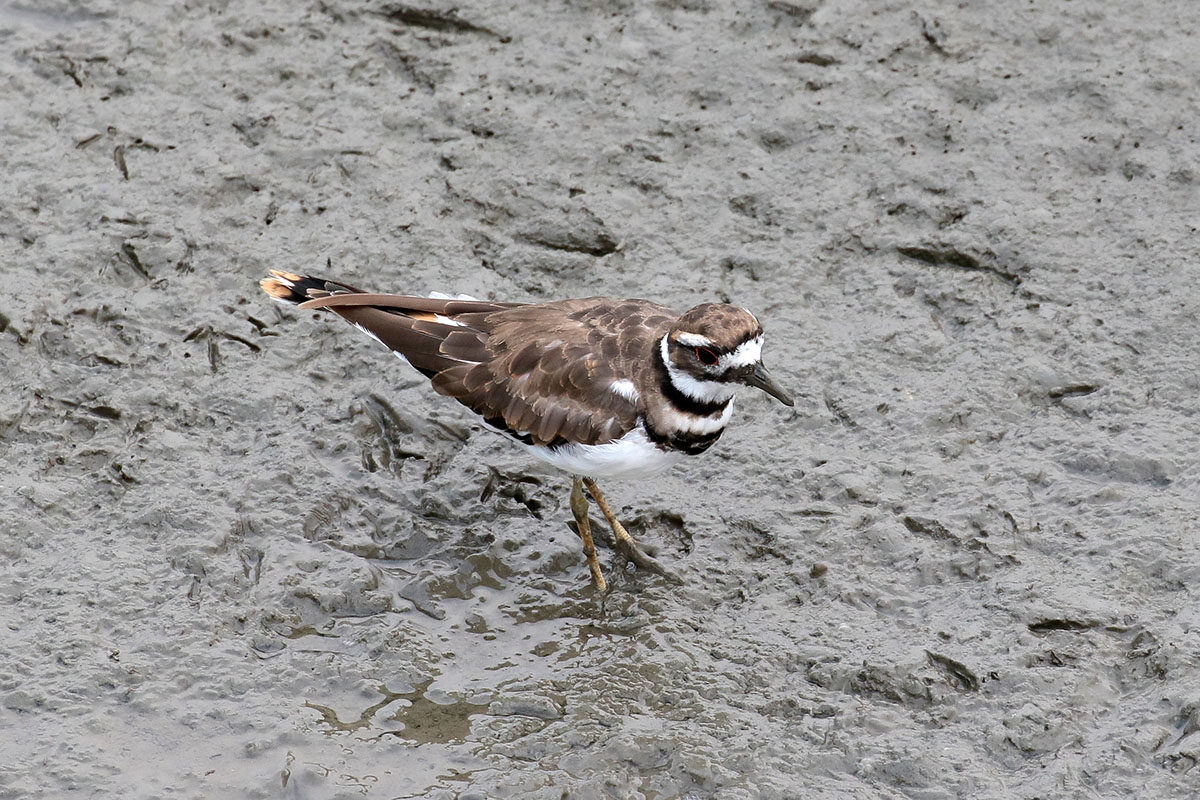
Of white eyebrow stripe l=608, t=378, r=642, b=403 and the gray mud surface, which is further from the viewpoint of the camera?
white eyebrow stripe l=608, t=378, r=642, b=403

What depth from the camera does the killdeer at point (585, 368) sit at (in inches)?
250

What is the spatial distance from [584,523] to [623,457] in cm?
66

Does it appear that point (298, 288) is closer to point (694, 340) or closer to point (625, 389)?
point (625, 389)

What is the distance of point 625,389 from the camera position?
6520mm

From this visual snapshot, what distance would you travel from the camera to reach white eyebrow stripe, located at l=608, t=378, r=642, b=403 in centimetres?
650

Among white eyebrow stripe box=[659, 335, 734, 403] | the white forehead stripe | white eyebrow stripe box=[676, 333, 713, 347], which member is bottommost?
white eyebrow stripe box=[659, 335, 734, 403]

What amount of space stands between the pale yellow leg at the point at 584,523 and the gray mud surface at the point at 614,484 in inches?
6.0

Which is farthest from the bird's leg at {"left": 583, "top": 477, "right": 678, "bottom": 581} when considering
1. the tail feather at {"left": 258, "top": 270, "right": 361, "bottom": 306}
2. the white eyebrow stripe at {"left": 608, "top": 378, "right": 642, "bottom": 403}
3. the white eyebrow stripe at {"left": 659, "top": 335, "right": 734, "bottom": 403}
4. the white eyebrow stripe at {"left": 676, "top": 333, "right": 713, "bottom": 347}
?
the tail feather at {"left": 258, "top": 270, "right": 361, "bottom": 306}

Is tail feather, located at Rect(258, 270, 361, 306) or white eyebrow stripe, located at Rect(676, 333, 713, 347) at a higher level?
white eyebrow stripe, located at Rect(676, 333, 713, 347)

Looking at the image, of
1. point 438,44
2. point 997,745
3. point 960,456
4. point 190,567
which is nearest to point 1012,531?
point 960,456

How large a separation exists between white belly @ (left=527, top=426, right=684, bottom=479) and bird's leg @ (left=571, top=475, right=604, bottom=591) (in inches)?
11.8

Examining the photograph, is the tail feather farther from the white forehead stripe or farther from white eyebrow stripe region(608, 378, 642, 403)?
the white forehead stripe

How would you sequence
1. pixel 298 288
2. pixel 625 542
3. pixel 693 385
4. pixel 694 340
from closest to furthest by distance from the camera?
pixel 694 340
pixel 693 385
pixel 625 542
pixel 298 288

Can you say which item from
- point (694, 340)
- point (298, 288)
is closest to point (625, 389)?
point (694, 340)
